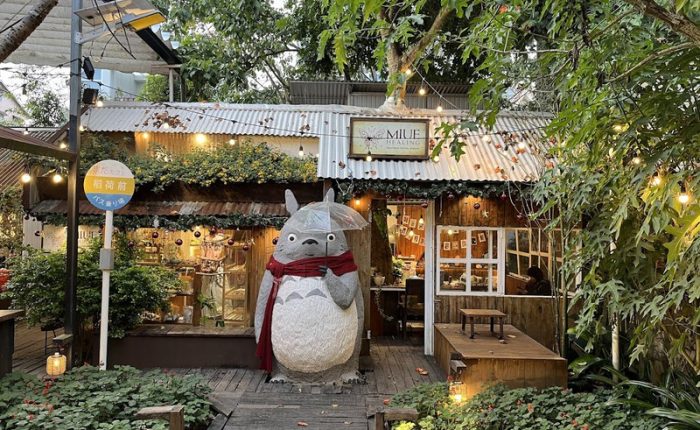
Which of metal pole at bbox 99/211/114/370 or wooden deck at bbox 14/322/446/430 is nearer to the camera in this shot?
wooden deck at bbox 14/322/446/430

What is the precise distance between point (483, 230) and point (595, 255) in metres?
3.47

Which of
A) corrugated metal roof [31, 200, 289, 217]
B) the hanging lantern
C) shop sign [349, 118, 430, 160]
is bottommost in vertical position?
the hanging lantern

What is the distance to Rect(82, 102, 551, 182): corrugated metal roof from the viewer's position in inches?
Answer: 309

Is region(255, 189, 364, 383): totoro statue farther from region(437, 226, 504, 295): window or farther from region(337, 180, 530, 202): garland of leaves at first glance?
region(437, 226, 504, 295): window

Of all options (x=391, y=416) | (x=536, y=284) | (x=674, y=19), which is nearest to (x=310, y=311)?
(x=391, y=416)

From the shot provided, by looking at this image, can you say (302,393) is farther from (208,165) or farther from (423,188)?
(208,165)

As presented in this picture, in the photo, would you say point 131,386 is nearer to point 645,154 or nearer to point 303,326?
point 303,326

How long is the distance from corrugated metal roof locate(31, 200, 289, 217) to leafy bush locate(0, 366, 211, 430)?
266cm

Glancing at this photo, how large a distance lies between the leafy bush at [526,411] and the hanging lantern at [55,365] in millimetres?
3887

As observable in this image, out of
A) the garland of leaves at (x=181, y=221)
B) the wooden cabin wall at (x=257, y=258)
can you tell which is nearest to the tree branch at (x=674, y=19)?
the garland of leaves at (x=181, y=221)

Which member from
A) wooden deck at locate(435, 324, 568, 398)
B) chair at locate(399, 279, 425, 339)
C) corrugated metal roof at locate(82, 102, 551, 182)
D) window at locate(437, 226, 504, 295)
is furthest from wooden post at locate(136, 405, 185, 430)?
chair at locate(399, 279, 425, 339)

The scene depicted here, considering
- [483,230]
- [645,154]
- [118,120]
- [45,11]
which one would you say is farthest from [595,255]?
[118,120]

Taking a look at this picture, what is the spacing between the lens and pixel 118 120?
8945 millimetres

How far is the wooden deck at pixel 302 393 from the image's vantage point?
5527 millimetres
